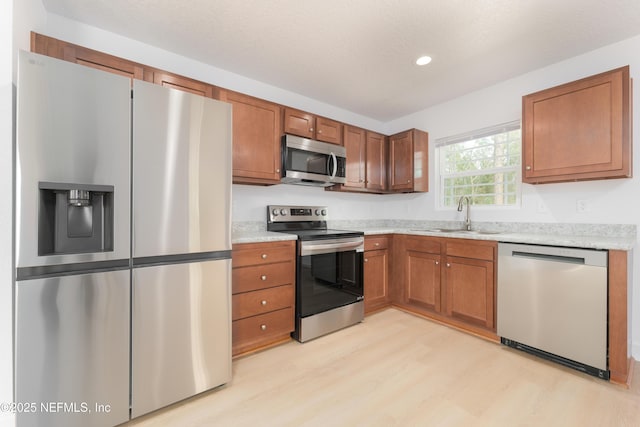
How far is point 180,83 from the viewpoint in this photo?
6.94 feet

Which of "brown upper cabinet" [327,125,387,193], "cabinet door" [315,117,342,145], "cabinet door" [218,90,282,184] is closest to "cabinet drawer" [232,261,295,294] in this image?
"cabinet door" [218,90,282,184]

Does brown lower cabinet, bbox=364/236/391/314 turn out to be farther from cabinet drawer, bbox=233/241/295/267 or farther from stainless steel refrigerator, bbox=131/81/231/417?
stainless steel refrigerator, bbox=131/81/231/417

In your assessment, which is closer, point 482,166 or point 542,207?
point 542,207

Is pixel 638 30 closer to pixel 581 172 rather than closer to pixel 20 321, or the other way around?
pixel 581 172

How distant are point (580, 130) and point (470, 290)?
1577 millimetres

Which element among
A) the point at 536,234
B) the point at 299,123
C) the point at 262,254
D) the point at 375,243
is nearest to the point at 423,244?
the point at 375,243

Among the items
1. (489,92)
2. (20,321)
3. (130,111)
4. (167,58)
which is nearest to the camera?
(20,321)

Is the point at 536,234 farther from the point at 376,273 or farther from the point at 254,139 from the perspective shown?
the point at 254,139

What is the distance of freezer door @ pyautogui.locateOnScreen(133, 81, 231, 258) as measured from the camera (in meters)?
1.46

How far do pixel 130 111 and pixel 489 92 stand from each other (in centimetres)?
337

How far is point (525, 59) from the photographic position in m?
2.43

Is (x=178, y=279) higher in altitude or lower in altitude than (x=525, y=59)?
lower

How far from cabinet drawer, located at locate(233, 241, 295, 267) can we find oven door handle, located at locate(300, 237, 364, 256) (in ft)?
0.41

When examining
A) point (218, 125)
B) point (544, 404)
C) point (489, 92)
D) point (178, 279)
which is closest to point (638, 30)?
point (489, 92)
